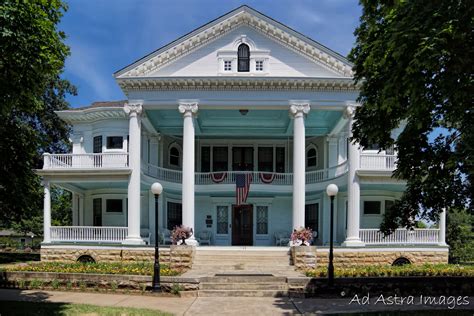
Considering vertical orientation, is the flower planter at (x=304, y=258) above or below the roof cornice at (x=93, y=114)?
below

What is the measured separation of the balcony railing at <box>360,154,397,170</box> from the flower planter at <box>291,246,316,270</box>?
A: 5.88m

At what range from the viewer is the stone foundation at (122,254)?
18.8 meters

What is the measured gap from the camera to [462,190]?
1069cm

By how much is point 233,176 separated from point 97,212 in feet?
27.8

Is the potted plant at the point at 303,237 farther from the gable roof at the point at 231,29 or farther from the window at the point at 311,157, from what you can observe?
the window at the point at 311,157

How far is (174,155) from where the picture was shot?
93.0 ft

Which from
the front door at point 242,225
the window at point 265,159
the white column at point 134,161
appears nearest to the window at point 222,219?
the front door at point 242,225

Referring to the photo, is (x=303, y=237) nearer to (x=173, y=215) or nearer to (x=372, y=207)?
(x=372, y=207)

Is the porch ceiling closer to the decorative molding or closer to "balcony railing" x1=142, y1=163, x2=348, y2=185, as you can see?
the decorative molding

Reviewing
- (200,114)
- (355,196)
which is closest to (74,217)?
(200,114)

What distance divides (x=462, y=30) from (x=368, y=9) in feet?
9.37

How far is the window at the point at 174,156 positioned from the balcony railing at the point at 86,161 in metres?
4.90

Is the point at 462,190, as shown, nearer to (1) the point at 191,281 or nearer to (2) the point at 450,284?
(2) the point at 450,284

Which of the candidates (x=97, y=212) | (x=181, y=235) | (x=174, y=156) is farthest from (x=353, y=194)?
(x=97, y=212)
